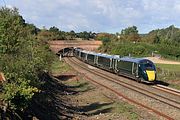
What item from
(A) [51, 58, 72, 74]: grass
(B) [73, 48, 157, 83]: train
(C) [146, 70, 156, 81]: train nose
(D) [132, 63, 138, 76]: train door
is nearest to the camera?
(C) [146, 70, 156, 81]: train nose

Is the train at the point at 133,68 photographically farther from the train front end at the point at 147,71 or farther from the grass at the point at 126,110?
the grass at the point at 126,110

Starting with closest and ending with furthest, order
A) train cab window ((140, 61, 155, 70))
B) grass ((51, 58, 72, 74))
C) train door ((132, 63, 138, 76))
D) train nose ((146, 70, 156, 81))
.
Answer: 1. train nose ((146, 70, 156, 81))
2. train cab window ((140, 61, 155, 70))
3. train door ((132, 63, 138, 76))
4. grass ((51, 58, 72, 74))

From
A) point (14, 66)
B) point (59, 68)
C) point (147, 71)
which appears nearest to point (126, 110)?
point (14, 66)

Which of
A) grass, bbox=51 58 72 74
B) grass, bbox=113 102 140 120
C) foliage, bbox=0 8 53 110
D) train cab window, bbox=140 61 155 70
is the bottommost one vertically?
grass, bbox=51 58 72 74

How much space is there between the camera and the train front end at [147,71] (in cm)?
4262

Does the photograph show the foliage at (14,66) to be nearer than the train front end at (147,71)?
Yes

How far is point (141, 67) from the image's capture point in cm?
4369

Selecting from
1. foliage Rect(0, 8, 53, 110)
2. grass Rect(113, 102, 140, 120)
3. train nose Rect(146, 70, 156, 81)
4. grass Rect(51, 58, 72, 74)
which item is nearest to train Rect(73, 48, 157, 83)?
train nose Rect(146, 70, 156, 81)

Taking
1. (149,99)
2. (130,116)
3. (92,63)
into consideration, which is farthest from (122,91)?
(92,63)

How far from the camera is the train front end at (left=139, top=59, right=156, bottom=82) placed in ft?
140

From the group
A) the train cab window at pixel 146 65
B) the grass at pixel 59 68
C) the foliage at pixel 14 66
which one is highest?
the foliage at pixel 14 66

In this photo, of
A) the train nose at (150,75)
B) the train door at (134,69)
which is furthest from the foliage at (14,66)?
the train door at (134,69)

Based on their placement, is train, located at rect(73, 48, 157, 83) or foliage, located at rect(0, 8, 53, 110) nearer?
foliage, located at rect(0, 8, 53, 110)

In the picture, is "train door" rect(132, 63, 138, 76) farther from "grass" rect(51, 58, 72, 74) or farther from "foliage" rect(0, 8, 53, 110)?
"grass" rect(51, 58, 72, 74)
